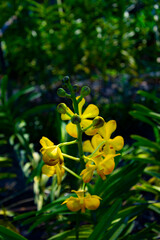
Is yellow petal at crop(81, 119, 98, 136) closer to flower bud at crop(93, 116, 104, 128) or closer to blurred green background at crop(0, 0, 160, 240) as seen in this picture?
flower bud at crop(93, 116, 104, 128)

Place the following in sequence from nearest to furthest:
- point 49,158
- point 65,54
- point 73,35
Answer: point 49,158, point 73,35, point 65,54

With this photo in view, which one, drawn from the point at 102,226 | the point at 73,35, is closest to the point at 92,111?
the point at 102,226

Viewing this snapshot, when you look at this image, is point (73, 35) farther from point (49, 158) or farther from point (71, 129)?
point (49, 158)

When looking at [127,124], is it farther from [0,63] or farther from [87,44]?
[0,63]

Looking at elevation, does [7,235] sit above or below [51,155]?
below

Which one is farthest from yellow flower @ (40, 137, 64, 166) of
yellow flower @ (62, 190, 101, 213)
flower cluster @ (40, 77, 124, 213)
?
yellow flower @ (62, 190, 101, 213)

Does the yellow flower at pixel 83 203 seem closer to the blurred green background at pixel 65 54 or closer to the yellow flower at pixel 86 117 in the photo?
the yellow flower at pixel 86 117

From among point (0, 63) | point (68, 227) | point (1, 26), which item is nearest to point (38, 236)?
point (68, 227)

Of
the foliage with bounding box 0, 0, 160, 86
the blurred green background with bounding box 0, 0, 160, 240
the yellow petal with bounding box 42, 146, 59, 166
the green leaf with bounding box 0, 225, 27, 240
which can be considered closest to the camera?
the yellow petal with bounding box 42, 146, 59, 166
